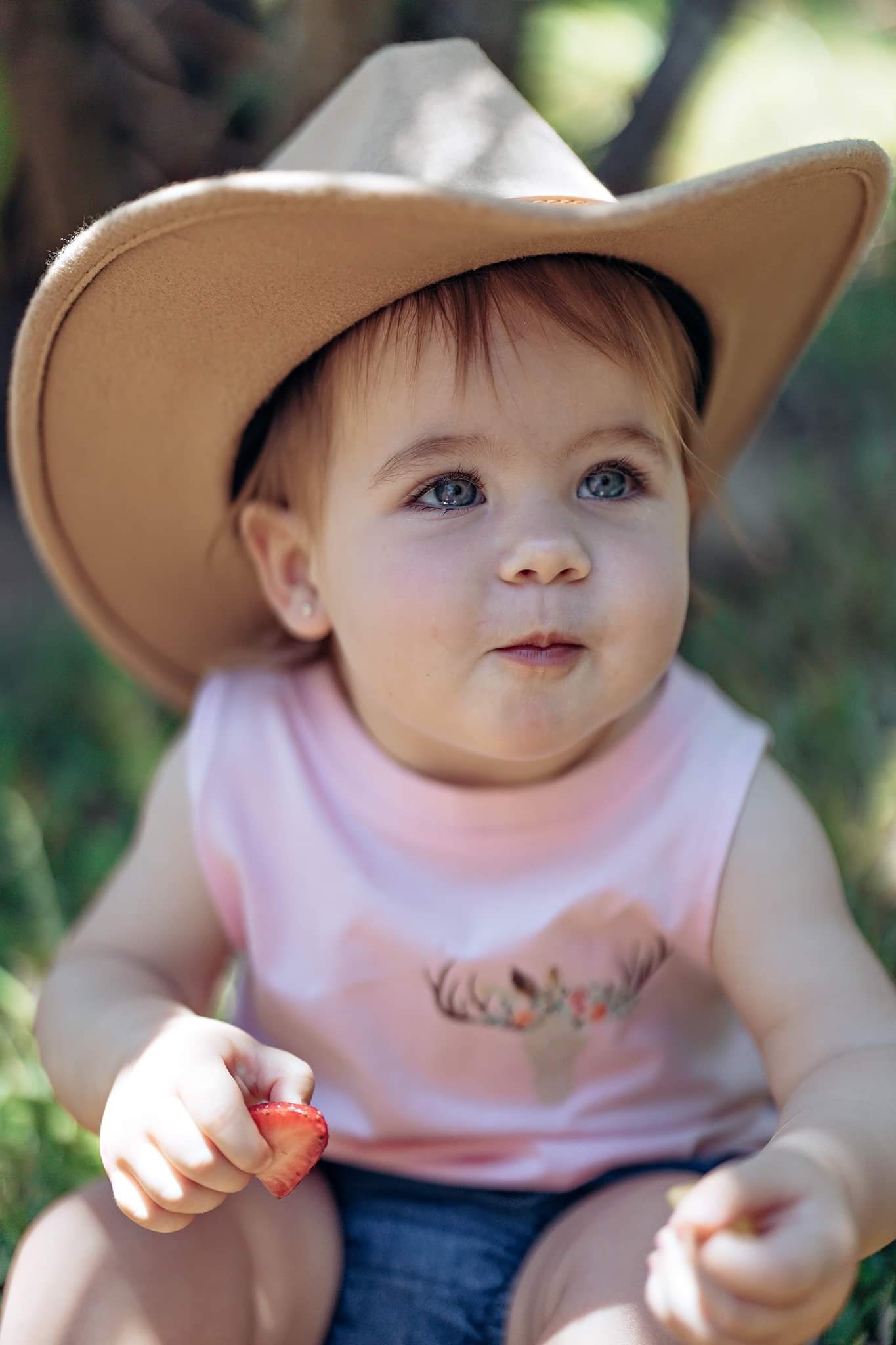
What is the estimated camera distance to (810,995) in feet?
4.65

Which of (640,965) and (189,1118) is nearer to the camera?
(189,1118)

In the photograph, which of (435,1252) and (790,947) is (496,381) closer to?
(790,947)

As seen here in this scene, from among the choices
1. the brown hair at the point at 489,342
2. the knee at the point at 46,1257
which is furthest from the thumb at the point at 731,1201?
the brown hair at the point at 489,342

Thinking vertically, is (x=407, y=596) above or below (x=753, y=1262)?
above

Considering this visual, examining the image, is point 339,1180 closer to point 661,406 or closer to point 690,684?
point 690,684

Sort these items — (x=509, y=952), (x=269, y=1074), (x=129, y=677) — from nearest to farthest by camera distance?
(x=269, y=1074) → (x=509, y=952) → (x=129, y=677)

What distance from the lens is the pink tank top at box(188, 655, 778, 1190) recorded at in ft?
5.15

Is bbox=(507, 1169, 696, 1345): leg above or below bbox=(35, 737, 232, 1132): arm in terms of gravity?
below

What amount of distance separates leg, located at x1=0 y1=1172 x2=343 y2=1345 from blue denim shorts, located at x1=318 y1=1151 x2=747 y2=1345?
6 centimetres

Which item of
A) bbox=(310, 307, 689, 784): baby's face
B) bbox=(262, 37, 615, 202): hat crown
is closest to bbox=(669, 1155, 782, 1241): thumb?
bbox=(310, 307, 689, 784): baby's face

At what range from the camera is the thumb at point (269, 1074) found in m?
1.29

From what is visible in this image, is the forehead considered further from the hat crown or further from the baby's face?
the hat crown

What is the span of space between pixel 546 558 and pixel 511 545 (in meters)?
0.04

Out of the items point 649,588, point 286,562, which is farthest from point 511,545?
point 286,562
